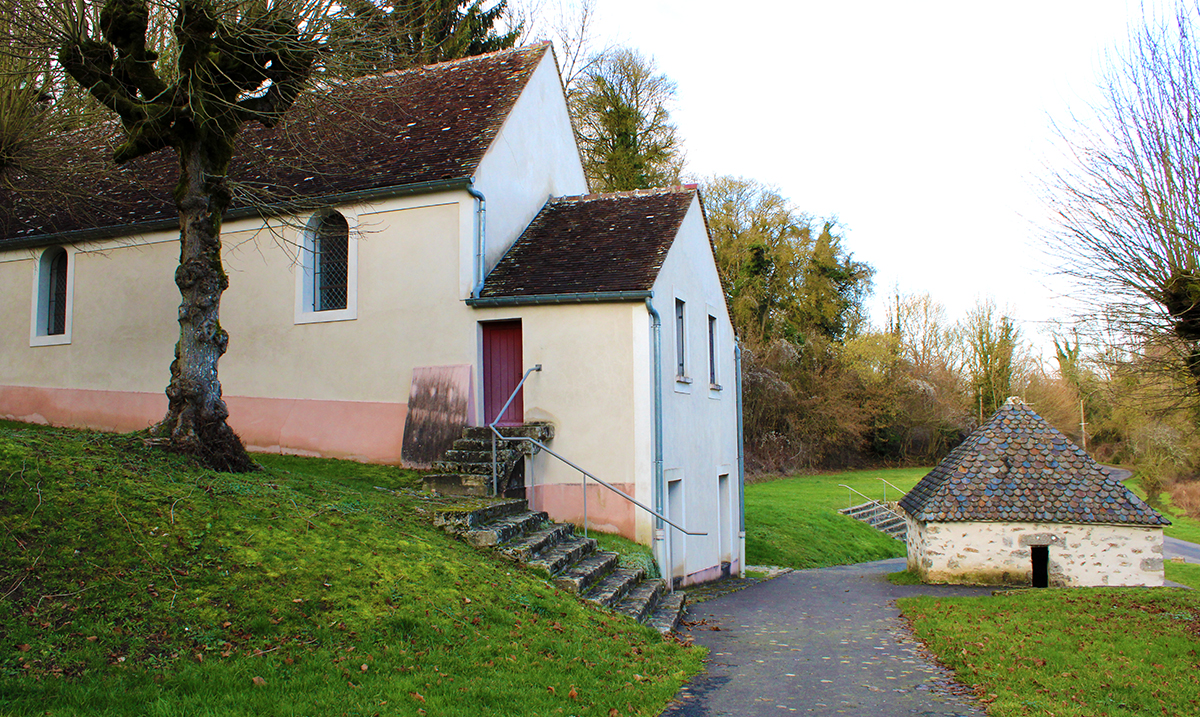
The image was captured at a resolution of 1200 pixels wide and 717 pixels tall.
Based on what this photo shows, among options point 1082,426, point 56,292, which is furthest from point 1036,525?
point 1082,426

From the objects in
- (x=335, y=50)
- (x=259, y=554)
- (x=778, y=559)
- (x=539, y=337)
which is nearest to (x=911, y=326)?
(x=778, y=559)

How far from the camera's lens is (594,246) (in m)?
14.9

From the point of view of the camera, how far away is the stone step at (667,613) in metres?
9.95

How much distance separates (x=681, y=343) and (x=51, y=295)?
14092mm

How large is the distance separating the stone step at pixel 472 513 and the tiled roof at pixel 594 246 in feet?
12.6

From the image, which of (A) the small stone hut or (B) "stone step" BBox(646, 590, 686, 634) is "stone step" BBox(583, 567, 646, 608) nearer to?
(B) "stone step" BBox(646, 590, 686, 634)

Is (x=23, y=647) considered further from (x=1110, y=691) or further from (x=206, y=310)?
(x=1110, y=691)

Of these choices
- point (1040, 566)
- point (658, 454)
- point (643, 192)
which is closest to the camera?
point (658, 454)

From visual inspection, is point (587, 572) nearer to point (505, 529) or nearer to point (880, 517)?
point (505, 529)

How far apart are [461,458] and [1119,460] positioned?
5073cm

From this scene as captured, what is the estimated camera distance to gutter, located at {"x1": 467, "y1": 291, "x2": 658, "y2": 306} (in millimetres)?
13156

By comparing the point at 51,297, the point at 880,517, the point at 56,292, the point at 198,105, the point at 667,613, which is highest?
the point at 198,105

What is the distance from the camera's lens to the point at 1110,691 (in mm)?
7605

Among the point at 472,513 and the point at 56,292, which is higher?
the point at 56,292
